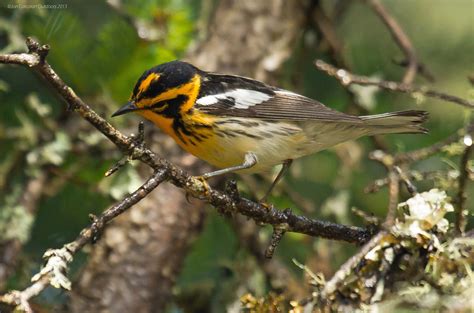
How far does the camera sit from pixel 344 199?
419cm

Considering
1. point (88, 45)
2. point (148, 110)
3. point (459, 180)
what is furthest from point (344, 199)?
point (459, 180)

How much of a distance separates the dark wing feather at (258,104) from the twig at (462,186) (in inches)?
49.1

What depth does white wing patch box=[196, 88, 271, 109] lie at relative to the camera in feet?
11.9

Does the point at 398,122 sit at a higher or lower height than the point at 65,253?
higher

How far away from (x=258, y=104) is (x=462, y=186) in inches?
62.1

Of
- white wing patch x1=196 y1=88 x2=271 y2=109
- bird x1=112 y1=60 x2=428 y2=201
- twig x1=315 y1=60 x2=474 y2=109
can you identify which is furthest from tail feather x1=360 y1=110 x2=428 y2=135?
twig x1=315 y1=60 x2=474 y2=109

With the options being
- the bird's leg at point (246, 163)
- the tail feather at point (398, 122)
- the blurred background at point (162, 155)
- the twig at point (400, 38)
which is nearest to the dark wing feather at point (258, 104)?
the tail feather at point (398, 122)

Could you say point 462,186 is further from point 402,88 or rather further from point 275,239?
point 275,239

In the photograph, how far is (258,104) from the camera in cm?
374

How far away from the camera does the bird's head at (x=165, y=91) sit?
3.44 meters

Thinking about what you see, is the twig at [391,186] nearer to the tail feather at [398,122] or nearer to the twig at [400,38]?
the tail feather at [398,122]

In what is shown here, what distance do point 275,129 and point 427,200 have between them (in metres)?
1.34

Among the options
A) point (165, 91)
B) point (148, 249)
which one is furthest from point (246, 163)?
point (148, 249)

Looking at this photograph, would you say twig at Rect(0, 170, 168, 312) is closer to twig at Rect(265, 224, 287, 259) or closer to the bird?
twig at Rect(265, 224, 287, 259)
